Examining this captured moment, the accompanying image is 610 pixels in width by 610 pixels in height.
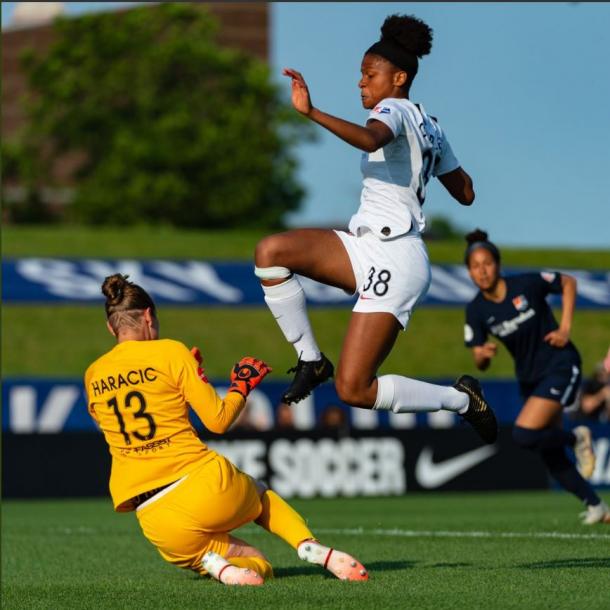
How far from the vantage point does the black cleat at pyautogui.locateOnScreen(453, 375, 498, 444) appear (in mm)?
7102

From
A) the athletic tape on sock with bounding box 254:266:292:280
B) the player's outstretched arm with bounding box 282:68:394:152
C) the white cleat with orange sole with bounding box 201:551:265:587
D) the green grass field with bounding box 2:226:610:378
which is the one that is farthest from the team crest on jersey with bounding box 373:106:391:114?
the green grass field with bounding box 2:226:610:378

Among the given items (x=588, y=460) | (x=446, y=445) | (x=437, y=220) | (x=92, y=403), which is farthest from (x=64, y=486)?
(x=437, y=220)

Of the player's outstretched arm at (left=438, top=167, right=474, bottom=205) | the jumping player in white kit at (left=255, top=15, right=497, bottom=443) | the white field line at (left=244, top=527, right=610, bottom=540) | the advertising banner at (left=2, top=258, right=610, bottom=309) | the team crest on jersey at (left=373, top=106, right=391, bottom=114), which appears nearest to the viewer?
the team crest on jersey at (left=373, top=106, right=391, bottom=114)

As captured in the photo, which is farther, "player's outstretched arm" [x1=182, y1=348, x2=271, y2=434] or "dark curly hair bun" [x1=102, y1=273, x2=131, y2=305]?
"dark curly hair bun" [x1=102, y1=273, x2=131, y2=305]

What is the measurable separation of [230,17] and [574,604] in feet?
203

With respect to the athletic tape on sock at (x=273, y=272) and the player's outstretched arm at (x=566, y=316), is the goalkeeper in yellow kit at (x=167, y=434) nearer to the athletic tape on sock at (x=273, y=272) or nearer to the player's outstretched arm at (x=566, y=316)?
the athletic tape on sock at (x=273, y=272)

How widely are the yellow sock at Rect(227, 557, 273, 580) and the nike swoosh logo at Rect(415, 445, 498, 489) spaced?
10264mm

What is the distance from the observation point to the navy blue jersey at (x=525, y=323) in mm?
10516

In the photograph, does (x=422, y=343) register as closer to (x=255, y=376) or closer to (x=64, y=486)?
(x=64, y=486)

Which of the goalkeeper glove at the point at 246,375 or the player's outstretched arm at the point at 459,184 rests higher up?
the player's outstretched arm at the point at 459,184

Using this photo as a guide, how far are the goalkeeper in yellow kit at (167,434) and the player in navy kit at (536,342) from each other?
3.92 m

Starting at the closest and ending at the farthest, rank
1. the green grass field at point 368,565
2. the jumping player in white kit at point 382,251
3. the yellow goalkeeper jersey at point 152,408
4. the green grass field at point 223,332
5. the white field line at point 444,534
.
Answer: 1. the green grass field at point 368,565
2. the yellow goalkeeper jersey at point 152,408
3. the jumping player in white kit at point 382,251
4. the white field line at point 444,534
5. the green grass field at point 223,332

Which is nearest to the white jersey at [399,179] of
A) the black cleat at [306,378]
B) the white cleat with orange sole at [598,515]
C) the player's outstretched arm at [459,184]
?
the player's outstretched arm at [459,184]

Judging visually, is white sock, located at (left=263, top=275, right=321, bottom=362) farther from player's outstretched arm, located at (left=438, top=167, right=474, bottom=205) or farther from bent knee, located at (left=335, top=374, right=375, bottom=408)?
player's outstretched arm, located at (left=438, top=167, right=474, bottom=205)
